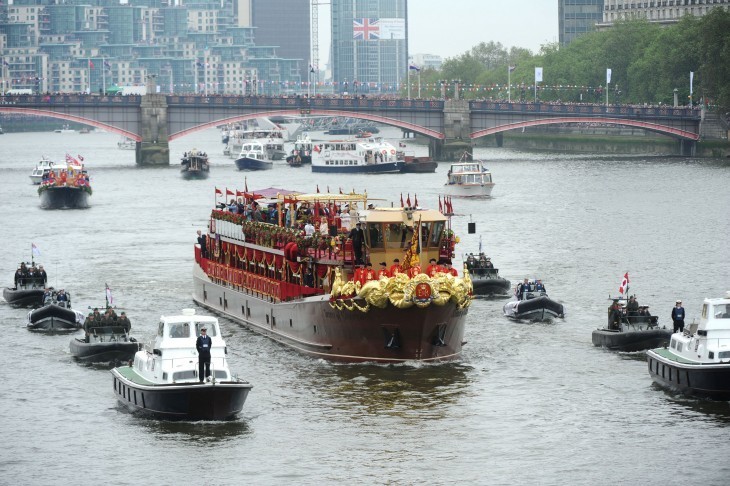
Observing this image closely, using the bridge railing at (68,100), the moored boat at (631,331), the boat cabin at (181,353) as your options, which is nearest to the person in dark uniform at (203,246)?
the moored boat at (631,331)

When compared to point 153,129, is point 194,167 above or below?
below

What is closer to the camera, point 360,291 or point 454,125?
point 360,291

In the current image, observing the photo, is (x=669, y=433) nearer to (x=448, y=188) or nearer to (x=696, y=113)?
(x=448, y=188)

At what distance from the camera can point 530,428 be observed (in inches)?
1983

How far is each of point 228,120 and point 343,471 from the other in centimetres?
15280

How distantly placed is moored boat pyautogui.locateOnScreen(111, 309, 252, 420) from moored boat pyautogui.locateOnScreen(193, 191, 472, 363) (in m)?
7.55

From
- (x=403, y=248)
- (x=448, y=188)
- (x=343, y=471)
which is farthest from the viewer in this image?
(x=448, y=188)

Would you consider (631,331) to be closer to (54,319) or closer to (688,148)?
(54,319)

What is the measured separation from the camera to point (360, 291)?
56188 mm

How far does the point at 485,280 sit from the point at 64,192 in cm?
6598

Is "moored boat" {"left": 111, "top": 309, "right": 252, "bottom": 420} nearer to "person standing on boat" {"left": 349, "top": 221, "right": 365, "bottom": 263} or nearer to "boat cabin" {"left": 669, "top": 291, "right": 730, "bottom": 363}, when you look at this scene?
"person standing on boat" {"left": 349, "top": 221, "right": 365, "bottom": 263}

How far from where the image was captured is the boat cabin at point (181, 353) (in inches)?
1959

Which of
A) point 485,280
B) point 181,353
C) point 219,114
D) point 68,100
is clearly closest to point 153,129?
point 219,114

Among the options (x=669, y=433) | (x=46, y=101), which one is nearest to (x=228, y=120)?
(x=46, y=101)
